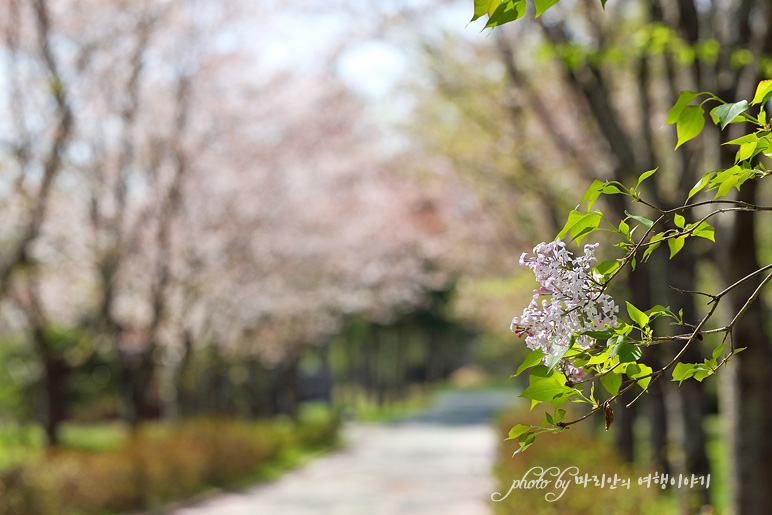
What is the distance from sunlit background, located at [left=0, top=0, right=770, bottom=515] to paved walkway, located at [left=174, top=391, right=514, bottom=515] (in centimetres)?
65

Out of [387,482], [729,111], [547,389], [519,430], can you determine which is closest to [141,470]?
[387,482]

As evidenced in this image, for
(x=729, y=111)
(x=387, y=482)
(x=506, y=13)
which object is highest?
(x=506, y=13)

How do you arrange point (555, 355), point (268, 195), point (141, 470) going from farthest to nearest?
point (268, 195) < point (141, 470) < point (555, 355)

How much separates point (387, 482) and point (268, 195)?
6.70 m

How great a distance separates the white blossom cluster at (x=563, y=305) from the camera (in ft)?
5.29

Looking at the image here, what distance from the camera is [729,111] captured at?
1605mm

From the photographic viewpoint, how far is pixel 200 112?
14695 mm

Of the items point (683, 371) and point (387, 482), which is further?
point (387, 482)

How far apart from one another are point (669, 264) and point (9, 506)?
7.13m

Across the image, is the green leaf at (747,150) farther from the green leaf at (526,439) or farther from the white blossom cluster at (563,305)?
the green leaf at (526,439)

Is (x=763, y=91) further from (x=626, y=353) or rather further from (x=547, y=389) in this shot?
(x=547, y=389)

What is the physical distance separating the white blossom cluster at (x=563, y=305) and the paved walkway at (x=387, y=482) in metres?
7.86

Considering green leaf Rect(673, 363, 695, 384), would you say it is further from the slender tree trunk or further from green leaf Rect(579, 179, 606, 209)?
the slender tree trunk

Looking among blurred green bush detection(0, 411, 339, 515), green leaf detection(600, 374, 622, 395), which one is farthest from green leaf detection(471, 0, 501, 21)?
blurred green bush detection(0, 411, 339, 515)
